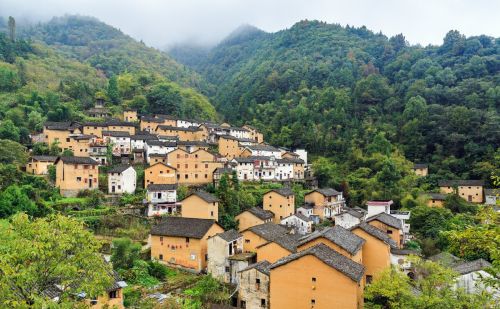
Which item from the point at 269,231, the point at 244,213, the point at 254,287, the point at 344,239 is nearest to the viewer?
the point at 344,239

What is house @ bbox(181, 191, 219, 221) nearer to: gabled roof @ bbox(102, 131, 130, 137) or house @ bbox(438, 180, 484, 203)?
gabled roof @ bbox(102, 131, 130, 137)

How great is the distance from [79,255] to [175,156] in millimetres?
35608

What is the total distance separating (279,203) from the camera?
40750 mm

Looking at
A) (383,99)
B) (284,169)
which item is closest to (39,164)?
(284,169)

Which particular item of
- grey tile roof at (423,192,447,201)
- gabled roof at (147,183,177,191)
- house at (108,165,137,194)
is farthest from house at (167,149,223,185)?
grey tile roof at (423,192,447,201)

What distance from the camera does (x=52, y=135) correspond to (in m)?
46.1

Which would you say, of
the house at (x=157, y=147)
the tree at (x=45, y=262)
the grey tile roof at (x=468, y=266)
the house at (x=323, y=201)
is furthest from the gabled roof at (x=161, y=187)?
the tree at (x=45, y=262)

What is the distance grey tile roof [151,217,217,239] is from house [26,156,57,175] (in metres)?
16.9

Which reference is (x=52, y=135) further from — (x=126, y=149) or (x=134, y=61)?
Result: (x=134, y=61)

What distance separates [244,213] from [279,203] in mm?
5563

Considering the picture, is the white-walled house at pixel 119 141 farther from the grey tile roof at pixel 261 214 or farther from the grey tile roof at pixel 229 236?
the grey tile roof at pixel 229 236

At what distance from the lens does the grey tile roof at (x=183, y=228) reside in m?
29.0

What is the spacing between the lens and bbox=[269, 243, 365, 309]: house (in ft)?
60.6

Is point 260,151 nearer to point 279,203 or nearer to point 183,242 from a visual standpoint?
point 279,203
